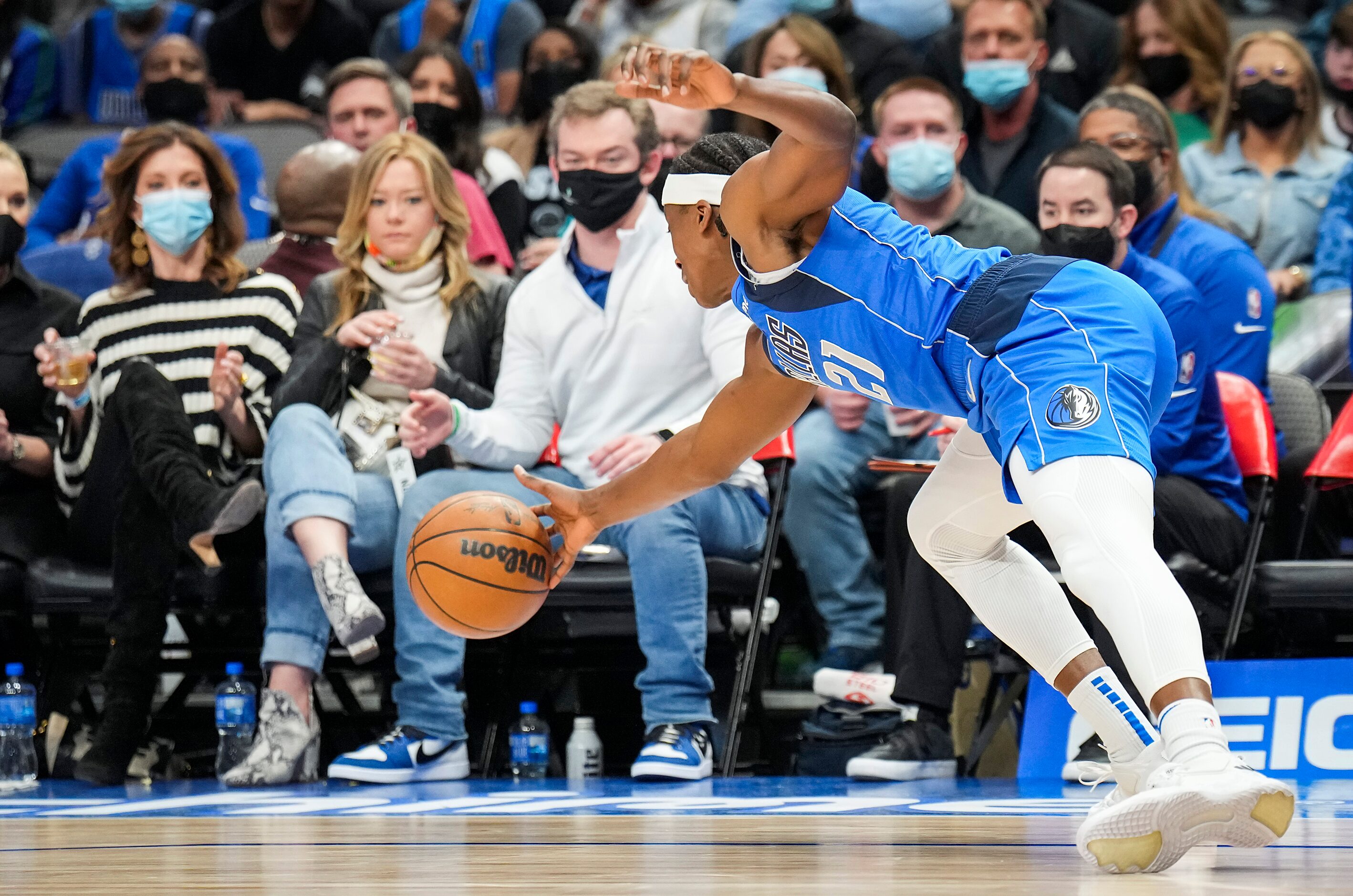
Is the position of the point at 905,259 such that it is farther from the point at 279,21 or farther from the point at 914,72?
the point at 279,21

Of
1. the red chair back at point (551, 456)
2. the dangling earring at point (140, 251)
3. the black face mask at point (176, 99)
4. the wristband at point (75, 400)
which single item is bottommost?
the red chair back at point (551, 456)

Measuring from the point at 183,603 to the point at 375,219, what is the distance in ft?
4.11

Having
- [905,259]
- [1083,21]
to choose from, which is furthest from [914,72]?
[905,259]

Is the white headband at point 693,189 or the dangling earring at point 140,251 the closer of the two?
the white headband at point 693,189

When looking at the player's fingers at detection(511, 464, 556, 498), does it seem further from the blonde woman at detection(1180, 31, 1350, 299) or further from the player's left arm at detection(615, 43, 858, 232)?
the blonde woman at detection(1180, 31, 1350, 299)

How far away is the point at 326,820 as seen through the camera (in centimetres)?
323

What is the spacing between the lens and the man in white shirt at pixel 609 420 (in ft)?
13.6

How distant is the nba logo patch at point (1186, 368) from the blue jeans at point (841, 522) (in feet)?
2.62

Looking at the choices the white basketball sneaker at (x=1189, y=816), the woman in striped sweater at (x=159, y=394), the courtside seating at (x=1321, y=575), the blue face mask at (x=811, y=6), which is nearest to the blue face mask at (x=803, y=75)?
the blue face mask at (x=811, y=6)

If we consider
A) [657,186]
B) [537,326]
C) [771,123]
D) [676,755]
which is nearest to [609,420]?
[537,326]

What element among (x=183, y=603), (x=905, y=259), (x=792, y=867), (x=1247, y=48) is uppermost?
(x=1247, y=48)

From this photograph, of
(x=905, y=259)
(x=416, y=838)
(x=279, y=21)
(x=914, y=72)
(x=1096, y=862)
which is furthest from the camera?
(x=279, y=21)

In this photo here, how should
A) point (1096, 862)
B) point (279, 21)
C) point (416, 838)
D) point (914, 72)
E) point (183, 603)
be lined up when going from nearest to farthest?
point (1096, 862), point (416, 838), point (183, 603), point (914, 72), point (279, 21)

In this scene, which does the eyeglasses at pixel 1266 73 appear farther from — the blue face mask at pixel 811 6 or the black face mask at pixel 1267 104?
the blue face mask at pixel 811 6
